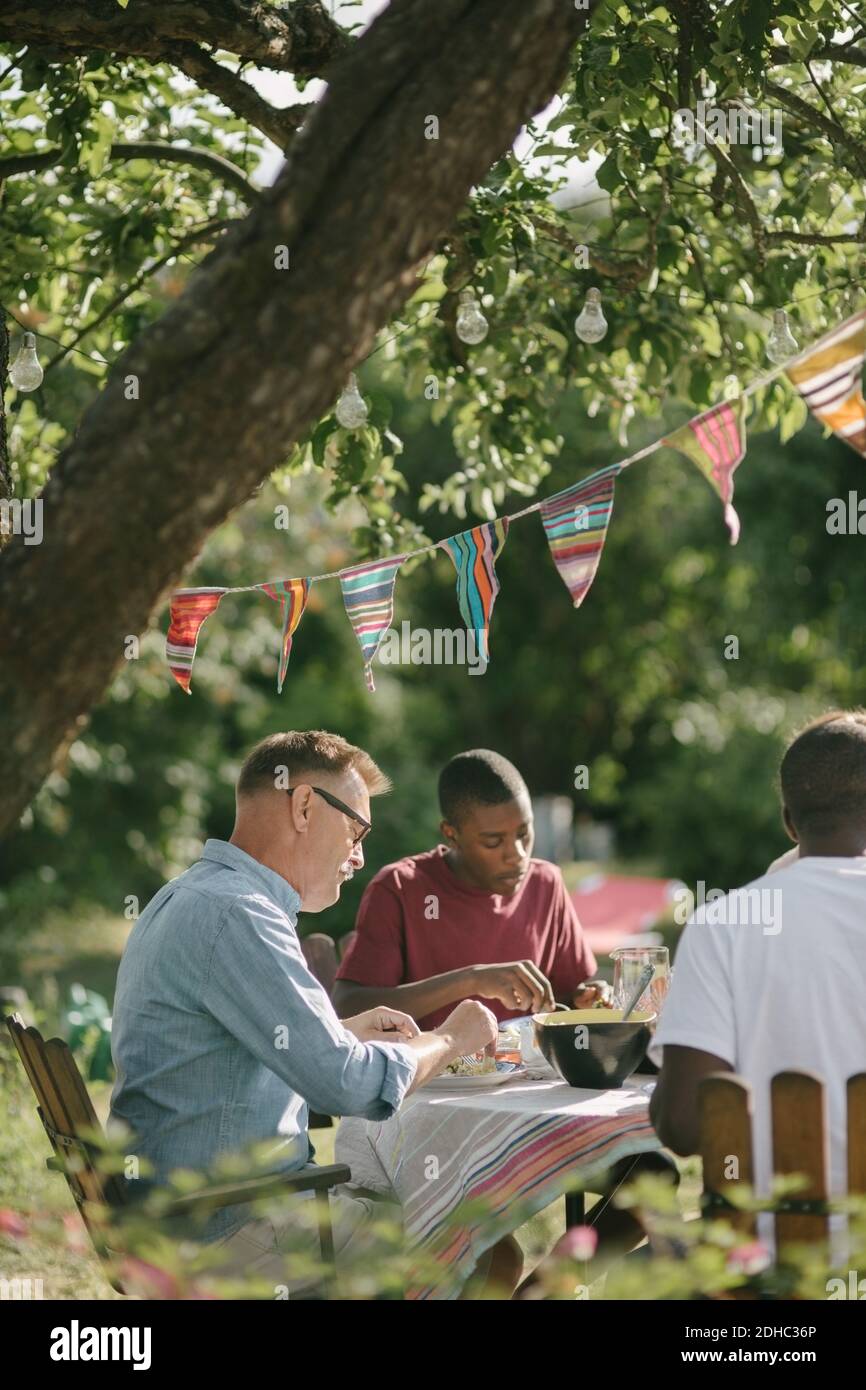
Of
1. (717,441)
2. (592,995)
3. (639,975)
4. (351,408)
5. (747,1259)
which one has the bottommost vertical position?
(747,1259)

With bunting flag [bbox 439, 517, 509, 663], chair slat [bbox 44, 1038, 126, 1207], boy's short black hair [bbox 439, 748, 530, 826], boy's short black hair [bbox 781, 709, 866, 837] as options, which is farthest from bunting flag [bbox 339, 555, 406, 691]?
boy's short black hair [bbox 781, 709, 866, 837]

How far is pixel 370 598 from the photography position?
16.2 ft

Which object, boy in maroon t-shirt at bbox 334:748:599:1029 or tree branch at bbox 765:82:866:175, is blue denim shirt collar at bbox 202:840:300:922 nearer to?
boy in maroon t-shirt at bbox 334:748:599:1029

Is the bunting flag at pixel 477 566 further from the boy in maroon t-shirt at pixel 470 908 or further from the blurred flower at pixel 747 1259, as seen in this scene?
the blurred flower at pixel 747 1259

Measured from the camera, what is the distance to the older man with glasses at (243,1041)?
11.1 ft

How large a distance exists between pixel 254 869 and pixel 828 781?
53.9 inches

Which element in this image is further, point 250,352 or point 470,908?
point 470,908

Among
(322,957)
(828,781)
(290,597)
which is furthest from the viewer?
(322,957)

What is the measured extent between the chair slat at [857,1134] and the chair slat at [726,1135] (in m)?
0.20

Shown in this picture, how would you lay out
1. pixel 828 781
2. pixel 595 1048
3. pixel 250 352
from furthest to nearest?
pixel 595 1048, pixel 828 781, pixel 250 352

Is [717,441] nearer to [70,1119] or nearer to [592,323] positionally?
[592,323]

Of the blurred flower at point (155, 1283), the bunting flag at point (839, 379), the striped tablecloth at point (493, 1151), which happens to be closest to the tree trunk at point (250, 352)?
the blurred flower at point (155, 1283)

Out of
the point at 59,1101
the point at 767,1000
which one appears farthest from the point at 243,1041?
the point at 767,1000

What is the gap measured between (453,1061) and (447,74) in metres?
2.34
